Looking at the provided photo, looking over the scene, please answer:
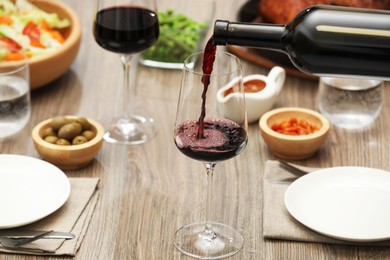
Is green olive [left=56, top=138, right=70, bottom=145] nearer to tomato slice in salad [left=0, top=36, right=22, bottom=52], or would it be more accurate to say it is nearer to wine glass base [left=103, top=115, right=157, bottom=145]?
wine glass base [left=103, top=115, right=157, bottom=145]

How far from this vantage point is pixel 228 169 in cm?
217

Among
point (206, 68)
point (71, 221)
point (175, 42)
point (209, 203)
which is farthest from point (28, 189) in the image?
point (175, 42)

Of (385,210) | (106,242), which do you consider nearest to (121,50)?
(106,242)

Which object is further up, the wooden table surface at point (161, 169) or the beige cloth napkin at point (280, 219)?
the beige cloth napkin at point (280, 219)

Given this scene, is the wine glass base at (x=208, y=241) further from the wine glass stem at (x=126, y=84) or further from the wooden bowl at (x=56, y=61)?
the wooden bowl at (x=56, y=61)

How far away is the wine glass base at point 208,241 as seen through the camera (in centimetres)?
181

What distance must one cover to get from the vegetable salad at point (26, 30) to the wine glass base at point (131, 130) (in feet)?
1.13

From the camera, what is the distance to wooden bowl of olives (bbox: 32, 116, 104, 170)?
6.88ft

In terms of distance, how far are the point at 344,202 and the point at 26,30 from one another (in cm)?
119

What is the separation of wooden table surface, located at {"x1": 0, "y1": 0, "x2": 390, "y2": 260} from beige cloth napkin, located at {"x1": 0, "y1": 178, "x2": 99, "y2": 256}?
18 mm

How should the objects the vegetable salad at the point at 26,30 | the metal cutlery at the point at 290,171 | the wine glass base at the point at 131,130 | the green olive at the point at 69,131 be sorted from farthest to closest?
the vegetable salad at the point at 26,30
the wine glass base at the point at 131,130
the green olive at the point at 69,131
the metal cutlery at the point at 290,171

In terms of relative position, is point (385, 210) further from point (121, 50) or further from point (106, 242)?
point (121, 50)

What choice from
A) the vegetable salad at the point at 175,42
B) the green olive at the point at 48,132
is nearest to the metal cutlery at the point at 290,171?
the green olive at the point at 48,132

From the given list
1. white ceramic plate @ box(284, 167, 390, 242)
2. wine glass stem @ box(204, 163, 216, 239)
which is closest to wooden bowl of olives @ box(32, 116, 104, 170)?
wine glass stem @ box(204, 163, 216, 239)
